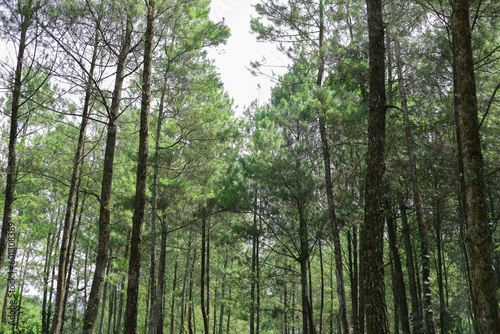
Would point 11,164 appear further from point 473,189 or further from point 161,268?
point 473,189

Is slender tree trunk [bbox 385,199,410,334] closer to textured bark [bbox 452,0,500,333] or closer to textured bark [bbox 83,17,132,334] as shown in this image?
textured bark [bbox 452,0,500,333]

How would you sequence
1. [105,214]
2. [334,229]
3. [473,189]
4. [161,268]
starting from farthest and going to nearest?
[161,268] → [334,229] → [105,214] → [473,189]

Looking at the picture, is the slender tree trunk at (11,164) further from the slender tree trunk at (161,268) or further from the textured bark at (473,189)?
the textured bark at (473,189)

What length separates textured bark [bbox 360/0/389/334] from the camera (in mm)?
4586

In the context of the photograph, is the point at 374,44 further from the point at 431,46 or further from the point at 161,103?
the point at 161,103

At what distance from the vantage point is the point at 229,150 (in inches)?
669

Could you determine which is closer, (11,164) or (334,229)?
(11,164)

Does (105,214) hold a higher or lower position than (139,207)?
higher

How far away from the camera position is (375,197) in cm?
488

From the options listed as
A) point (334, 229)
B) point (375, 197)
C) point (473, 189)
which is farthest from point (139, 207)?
point (334, 229)

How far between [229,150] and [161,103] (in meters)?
5.65

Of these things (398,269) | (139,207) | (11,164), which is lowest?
(398,269)

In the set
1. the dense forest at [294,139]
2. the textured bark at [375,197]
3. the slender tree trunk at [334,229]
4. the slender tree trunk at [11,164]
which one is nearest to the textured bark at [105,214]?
the dense forest at [294,139]

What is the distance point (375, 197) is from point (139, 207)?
14.4ft
